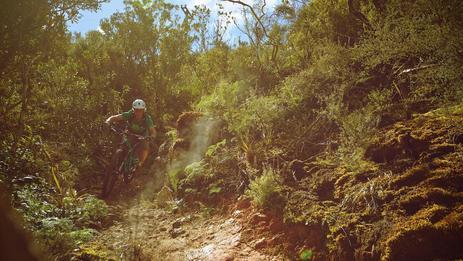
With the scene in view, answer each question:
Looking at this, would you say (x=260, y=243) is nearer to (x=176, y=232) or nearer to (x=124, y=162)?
(x=176, y=232)

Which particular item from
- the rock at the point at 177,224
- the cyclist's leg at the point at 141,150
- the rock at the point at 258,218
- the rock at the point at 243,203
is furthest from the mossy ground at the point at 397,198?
the cyclist's leg at the point at 141,150

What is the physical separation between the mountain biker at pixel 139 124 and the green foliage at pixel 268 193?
394cm

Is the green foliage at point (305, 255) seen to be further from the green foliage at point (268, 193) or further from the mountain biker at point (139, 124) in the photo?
the mountain biker at point (139, 124)

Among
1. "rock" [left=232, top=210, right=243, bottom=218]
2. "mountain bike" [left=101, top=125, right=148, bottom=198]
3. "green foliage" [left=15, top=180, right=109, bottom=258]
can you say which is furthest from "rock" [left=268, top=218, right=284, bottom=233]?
"mountain bike" [left=101, top=125, right=148, bottom=198]

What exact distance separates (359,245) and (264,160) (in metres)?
2.71

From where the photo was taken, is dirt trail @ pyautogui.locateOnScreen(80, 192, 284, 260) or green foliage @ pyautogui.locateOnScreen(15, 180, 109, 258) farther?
dirt trail @ pyautogui.locateOnScreen(80, 192, 284, 260)

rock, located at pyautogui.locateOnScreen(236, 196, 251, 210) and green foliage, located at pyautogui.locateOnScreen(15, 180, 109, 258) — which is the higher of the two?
green foliage, located at pyautogui.locateOnScreen(15, 180, 109, 258)

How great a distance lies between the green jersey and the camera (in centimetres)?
820

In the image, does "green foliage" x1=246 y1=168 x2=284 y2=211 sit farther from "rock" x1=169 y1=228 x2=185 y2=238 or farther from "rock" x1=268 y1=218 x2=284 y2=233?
"rock" x1=169 y1=228 x2=185 y2=238

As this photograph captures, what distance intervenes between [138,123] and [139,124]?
0.12ft

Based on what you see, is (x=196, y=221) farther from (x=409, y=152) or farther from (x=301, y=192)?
(x=409, y=152)


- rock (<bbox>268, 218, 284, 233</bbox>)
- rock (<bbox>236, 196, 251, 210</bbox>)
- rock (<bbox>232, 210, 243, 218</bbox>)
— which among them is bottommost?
rock (<bbox>268, 218, 284, 233</bbox>)

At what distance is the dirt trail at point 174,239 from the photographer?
13.7 ft

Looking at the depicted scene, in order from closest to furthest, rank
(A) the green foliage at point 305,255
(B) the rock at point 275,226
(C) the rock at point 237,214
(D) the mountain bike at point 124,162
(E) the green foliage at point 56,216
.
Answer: (A) the green foliage at point 305,255, (E) the green foliage at point 56,216, (B) the rock at point 275,226, (C) the rock at point 237,214, (D) the mountain bike at point 124,162
